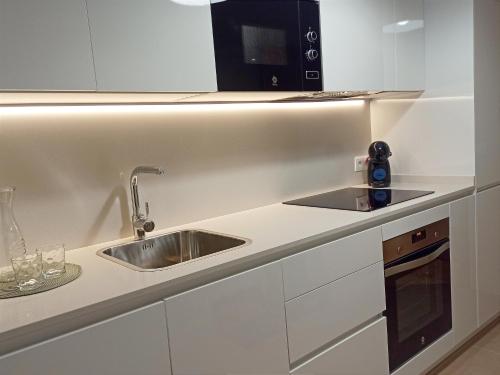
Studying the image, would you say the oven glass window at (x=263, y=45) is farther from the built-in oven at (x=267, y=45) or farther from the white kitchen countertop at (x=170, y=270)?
the white kitchen countertop at (x=170, y=270)

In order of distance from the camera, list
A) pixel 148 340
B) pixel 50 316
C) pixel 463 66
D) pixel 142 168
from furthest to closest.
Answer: pixel 463 66
pixel 142 168
pixel 148 340
pixel 50 316

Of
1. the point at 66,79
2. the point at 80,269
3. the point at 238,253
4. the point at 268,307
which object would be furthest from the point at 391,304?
the point at 66,79

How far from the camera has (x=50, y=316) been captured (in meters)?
1.00

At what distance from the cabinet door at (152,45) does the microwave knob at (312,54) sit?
0.51 m

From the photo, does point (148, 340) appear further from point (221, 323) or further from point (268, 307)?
point (268, 307)

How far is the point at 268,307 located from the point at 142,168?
2.35ft

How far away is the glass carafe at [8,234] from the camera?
1409 mm

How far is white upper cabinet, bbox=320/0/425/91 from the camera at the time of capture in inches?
77.3

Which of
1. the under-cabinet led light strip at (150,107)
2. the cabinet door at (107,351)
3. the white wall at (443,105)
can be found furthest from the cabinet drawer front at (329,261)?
the white wall at (443,105)

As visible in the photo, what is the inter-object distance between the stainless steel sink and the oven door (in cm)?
77

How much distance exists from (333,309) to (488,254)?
1444mm

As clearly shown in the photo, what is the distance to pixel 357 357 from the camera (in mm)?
1773

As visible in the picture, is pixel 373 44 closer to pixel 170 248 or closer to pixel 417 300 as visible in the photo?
pixel 417 300

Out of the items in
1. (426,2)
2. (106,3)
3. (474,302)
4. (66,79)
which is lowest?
(474,302)
